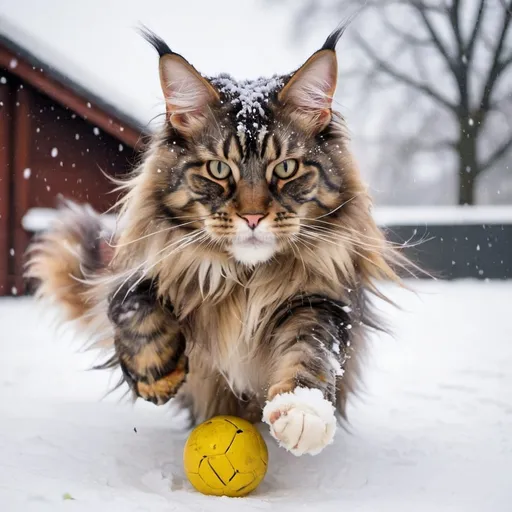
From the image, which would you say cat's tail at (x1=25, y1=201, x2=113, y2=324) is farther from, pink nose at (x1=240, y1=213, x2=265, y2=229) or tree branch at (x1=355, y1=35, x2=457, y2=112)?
tree branch at (x1=355, y1=35, x2=457, y2=112)

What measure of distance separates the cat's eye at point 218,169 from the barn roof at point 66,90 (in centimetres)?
416

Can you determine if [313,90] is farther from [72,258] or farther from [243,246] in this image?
[72,258]

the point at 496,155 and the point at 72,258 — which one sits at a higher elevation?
the point at 496,155

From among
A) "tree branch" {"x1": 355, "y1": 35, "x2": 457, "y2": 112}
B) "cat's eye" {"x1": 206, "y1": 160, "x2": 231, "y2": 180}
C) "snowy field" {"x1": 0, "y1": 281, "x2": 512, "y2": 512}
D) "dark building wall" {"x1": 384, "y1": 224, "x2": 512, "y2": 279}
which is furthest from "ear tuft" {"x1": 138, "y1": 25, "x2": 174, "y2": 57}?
"tree branch" {"x1": 355, "y1": 35, "x2": 457, "y2": 112}

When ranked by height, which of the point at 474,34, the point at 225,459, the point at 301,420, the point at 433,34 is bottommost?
the point at 225,459

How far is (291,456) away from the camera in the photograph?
101 inches

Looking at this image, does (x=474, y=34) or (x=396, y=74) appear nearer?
(x=474, y=34)

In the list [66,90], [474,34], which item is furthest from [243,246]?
[474,34]

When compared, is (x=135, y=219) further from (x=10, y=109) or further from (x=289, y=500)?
(x=10, y=109)

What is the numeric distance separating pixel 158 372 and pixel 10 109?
531cm

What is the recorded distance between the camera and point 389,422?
307 cm

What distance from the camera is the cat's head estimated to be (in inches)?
87.0

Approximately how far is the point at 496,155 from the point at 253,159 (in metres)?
8.83

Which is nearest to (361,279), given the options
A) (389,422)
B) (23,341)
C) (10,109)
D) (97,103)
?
(389,422)
